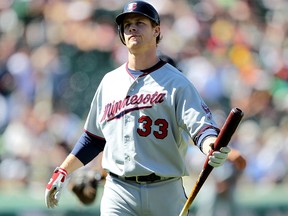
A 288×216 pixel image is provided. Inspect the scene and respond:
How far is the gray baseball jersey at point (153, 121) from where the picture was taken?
5215mm

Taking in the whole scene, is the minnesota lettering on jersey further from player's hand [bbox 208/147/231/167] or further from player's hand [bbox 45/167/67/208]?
player's hand [bbox 208/147/231/167]

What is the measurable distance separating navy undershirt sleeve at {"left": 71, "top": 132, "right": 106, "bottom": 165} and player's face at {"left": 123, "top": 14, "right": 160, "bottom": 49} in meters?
0.76

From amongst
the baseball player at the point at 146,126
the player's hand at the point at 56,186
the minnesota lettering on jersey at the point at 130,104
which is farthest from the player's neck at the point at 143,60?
the player's hand at the point at 56,186

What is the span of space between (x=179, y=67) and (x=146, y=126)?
17.5ft

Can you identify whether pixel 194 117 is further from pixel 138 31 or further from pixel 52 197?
pixel 52 197

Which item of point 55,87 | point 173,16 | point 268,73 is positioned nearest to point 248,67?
point 268,73

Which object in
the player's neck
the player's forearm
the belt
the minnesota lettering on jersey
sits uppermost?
the player's neck

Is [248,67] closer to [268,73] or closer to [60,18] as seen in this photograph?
[268,73]

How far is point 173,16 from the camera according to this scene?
467 inches

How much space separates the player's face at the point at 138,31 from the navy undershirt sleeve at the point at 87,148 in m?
0.76

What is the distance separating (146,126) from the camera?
5.30m

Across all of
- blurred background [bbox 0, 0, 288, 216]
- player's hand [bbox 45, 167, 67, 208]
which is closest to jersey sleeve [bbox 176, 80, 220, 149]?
player's hand [bbox 45, 167, 67, 208]

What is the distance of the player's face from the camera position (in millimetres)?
5340

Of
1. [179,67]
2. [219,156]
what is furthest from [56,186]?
[179,67]
